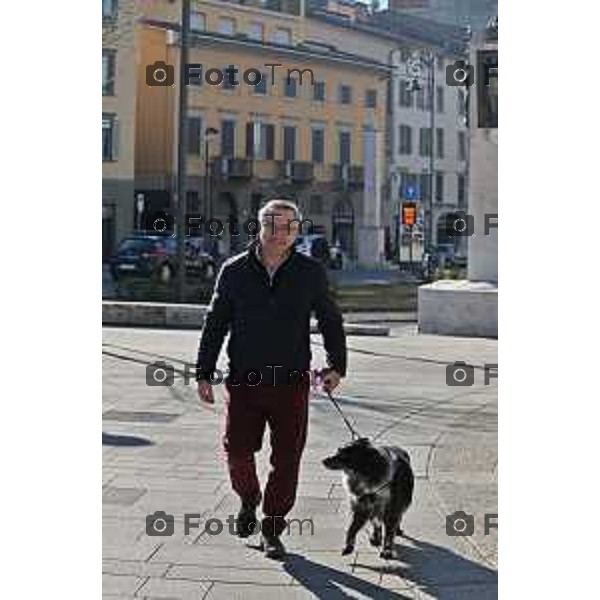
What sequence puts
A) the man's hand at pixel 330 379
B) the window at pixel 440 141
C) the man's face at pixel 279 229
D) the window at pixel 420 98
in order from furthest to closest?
the window at pixel 440 141 < the window at pixel 420 98 < the man's hand at pixel 330 379 < the man's face at pixel 279 229

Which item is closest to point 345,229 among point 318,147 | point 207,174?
point 318,147

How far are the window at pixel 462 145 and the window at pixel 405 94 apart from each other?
179 centimetres

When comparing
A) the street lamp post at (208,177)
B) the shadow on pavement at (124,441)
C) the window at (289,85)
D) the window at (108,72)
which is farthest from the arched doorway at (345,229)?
the shadow on pavement at (124,441)

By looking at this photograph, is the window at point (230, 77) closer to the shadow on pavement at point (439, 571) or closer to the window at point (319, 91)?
the window at point (319, 91)

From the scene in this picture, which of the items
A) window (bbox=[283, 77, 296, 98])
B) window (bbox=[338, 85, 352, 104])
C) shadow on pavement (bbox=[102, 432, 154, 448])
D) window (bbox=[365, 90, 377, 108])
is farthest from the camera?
shadow on pavement (bbox=[102, 432, 154, 448])

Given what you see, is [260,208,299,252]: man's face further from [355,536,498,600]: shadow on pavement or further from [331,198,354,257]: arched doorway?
[355,536,498,600]: shadow on pavement

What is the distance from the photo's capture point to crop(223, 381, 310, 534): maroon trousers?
4.53 meters

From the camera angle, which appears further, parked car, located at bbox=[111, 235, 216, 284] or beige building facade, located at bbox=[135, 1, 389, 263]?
parked car, located at bbox=[111, 235, 216, 284]

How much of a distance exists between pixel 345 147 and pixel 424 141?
1.85 feet

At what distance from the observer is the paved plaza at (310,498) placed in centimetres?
438

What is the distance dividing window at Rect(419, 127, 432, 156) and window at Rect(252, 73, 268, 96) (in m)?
0.97

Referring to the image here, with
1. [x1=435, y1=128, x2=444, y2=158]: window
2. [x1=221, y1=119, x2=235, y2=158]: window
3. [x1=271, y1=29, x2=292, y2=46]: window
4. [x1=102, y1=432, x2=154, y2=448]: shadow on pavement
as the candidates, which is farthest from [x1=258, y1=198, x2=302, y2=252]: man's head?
[x1=102, y1=432, x2=154, y2=448]: shadow on pavement

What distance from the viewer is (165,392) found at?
332 inches
